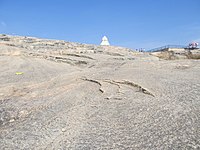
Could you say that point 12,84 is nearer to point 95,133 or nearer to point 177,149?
point 95,133

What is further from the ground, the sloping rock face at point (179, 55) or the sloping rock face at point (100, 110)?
the sloping rock face at point (179, 55)

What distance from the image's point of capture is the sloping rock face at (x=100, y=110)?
392cm

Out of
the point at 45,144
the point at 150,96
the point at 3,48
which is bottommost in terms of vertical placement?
the point at 45,144

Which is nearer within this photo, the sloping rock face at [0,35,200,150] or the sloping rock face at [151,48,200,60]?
the sloping rock face at [0,35,200,150]

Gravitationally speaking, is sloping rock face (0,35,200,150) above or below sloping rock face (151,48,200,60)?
below

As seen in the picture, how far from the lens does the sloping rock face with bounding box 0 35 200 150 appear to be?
154 inches

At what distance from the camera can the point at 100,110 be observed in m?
5.24

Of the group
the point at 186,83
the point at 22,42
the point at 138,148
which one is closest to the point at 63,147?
the point at 138,148

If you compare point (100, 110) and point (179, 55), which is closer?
point (100, 110)

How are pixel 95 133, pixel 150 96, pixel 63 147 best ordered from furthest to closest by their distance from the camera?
1. pixel 150 96
2. pixel 95 133
3. pixel 63 147

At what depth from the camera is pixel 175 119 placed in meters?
4.35

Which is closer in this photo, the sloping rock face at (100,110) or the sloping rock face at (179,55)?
the sloping rock face at (100,110)

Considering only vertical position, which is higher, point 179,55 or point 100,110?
point 179,55

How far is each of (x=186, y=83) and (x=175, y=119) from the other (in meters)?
2.72
